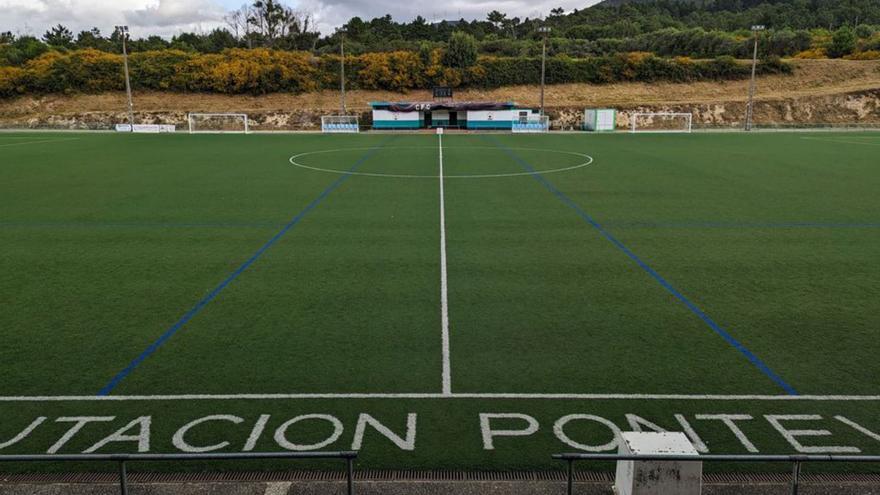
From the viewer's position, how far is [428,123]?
236 feet

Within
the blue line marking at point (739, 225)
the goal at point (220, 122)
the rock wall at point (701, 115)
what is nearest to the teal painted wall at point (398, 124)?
the rock wall at point (701, 115)

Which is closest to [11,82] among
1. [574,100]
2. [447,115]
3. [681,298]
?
[447,115]

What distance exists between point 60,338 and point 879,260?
16011 millimetres

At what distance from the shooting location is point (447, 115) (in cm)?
7175

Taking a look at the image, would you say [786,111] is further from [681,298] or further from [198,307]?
[198,307]

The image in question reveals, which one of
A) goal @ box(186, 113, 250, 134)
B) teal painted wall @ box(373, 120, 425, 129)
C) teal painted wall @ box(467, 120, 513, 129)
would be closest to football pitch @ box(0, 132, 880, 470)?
teal painted wall @ box(467, 120, 513, 129)

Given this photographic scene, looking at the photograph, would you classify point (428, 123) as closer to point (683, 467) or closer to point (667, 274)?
point (667, 274)

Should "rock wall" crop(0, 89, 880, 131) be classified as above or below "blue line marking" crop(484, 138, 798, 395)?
above

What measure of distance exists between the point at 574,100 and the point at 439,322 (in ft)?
285

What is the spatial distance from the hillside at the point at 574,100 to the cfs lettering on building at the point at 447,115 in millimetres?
14344

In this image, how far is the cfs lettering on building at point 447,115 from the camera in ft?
229

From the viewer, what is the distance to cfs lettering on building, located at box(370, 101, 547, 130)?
69.7m

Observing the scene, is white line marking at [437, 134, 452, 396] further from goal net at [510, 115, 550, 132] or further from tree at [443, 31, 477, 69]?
tree at [443, 31, 477, 69]

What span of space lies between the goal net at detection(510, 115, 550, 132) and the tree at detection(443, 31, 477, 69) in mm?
35321
